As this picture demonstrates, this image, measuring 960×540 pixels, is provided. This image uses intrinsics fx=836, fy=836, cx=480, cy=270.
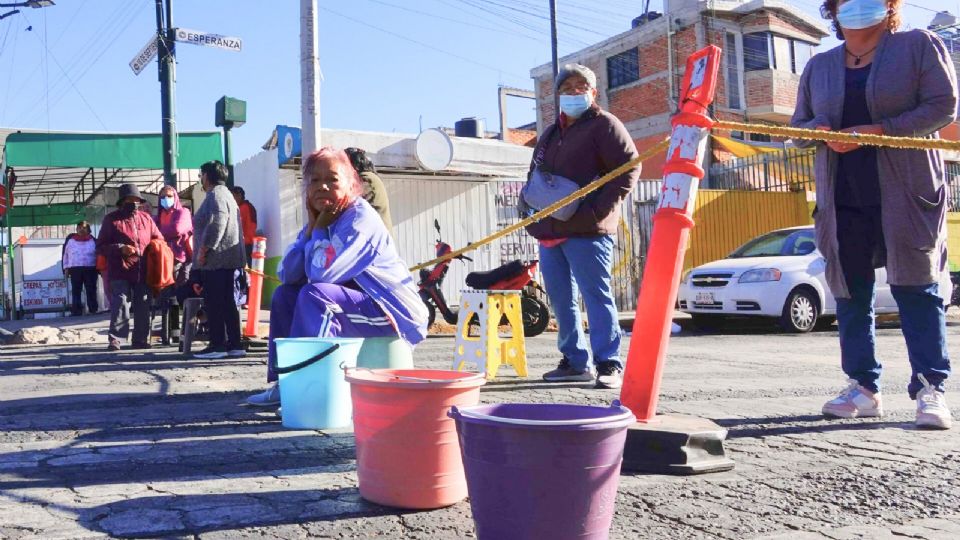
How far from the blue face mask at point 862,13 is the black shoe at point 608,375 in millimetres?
2276

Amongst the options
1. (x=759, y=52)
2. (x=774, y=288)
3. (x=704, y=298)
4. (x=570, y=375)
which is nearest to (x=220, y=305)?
(x=570, y=375)

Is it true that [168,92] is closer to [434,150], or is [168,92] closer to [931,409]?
[434,150]

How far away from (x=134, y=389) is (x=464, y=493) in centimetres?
362

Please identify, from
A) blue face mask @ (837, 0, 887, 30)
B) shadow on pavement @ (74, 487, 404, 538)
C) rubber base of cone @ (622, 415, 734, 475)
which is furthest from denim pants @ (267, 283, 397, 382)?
blue face mask @ (837, 0, 887, 30)

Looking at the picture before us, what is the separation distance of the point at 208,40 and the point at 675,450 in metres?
10.3

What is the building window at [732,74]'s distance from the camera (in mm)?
28984

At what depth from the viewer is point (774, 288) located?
1134 cm

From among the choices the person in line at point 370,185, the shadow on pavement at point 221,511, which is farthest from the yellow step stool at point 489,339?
the shadow on pavement at point 221,511

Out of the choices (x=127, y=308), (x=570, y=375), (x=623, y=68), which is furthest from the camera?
(x=623, y=68)

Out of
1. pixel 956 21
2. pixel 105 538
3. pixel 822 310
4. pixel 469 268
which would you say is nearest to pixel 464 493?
pixel 105 538

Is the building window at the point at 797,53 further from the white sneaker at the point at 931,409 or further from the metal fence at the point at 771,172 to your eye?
the white sneaker at the point at 931,409

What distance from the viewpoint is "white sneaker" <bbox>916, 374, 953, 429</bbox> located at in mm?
3816

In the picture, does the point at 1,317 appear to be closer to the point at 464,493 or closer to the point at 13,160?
the point at 13,160

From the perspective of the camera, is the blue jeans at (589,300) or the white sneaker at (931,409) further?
the blue jeans at (589,300)
